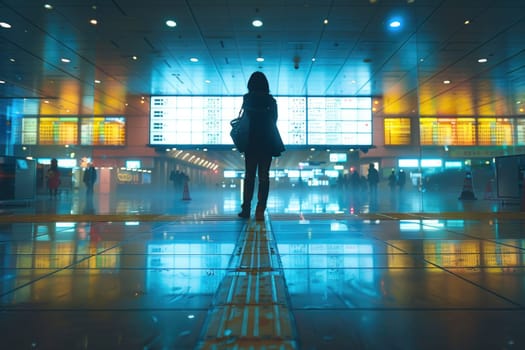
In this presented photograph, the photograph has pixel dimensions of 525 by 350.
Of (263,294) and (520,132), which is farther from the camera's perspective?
(520,132)

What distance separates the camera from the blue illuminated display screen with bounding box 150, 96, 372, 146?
811 inches

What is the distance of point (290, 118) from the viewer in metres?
20.8

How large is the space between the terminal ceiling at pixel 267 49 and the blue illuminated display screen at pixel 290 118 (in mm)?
869

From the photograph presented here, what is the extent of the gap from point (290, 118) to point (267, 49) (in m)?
7.99

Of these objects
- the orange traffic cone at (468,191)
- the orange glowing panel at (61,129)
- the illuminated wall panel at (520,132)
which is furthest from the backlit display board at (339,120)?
the orange glowing panel at (61,129)

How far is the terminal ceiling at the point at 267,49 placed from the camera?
1005 cm

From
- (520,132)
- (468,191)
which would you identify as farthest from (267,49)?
(520,132)

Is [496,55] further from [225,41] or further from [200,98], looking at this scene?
[200,98]

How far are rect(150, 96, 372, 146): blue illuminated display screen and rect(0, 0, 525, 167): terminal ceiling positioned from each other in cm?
87

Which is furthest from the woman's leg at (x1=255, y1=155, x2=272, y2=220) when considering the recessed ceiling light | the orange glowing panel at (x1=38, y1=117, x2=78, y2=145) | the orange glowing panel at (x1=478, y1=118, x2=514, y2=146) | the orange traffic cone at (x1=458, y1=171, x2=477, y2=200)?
the orange glowing panel at (x1=38, y1=117, x2=78, y2=145)

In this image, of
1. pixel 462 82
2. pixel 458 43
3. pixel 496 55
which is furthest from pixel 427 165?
pixel 458 43

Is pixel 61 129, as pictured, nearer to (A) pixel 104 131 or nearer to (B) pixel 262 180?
(A) pixel 104 131

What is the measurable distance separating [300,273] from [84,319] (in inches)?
47.4

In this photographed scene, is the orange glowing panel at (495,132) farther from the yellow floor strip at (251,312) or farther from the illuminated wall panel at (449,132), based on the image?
the yellow floor strip at (251,312)
